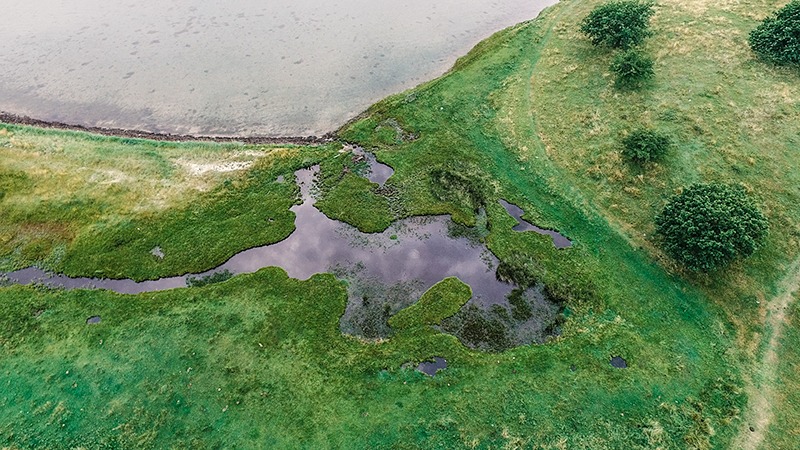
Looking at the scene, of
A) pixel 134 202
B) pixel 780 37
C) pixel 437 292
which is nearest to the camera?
pixel 437 292

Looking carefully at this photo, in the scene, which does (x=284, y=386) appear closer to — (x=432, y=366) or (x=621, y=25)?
(x=432, y=366)

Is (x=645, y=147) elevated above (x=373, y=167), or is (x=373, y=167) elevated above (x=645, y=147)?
(x=645, y=147)

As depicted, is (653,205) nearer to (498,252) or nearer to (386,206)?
(498,252)

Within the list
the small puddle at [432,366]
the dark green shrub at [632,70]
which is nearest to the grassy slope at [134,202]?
the small puddle at [432,366]

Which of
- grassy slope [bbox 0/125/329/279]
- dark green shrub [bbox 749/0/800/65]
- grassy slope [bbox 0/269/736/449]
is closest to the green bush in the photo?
grassy slope [bbox 0/269/736/449]

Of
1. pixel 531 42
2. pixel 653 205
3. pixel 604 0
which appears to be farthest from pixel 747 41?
pixel 653 205

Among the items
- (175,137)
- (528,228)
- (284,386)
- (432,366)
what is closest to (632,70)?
(528,228)

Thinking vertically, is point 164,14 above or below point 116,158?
above
